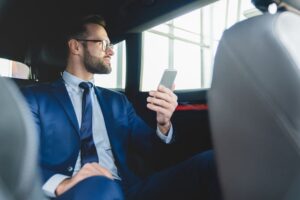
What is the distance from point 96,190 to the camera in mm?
916

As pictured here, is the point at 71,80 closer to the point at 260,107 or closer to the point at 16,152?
the point at 260,107

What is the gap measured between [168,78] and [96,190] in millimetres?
648

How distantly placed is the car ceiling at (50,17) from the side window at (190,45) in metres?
0.16

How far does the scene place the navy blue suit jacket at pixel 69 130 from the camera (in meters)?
1.48

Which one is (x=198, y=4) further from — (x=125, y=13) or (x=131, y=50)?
(x=131, y=50)

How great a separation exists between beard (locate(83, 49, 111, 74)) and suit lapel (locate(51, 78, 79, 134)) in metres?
0.21

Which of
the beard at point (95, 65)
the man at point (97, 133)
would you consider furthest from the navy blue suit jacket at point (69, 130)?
the beard at point (95, 65)

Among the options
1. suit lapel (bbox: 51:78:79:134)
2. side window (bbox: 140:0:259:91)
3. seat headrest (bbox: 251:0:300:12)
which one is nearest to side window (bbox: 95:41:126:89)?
side window (bbox: 140:0:259:91)

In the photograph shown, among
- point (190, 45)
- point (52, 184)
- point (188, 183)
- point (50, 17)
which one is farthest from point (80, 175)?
point (190, 45)

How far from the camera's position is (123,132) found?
1698mm

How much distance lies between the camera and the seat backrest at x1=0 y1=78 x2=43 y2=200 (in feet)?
1.06

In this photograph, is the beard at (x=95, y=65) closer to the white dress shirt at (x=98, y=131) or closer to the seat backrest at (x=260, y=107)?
the white dress shirt at (x=98, y=131)

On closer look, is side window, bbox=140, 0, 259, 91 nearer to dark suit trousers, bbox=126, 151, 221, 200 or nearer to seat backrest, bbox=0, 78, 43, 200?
dark suit trousers, bbox=126, 151, 221, 200

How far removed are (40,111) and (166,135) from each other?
539 mm
